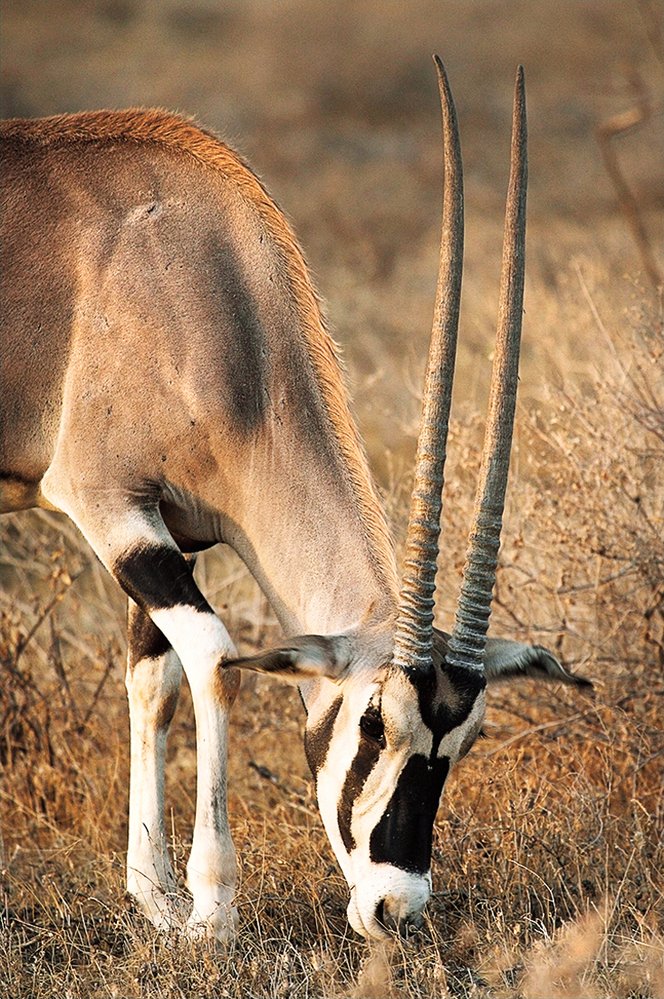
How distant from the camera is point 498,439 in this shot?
12.9ft

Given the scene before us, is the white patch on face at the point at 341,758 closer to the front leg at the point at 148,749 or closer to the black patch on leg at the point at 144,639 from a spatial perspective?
the front leg at the point at 148,749

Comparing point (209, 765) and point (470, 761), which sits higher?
point (209, 765)

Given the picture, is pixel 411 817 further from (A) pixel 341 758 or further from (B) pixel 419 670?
(B) pixel 419 670

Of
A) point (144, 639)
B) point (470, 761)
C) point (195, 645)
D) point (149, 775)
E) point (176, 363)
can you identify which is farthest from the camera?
point (470, 761)

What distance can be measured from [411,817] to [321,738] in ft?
1.19

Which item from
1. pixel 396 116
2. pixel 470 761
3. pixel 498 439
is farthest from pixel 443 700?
pixel 396 116

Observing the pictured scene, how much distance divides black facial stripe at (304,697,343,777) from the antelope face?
0.29ft

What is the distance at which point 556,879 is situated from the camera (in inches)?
183

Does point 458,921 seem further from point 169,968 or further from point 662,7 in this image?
point 662,7

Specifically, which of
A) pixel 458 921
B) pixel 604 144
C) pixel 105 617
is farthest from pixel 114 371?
pixel 604 144

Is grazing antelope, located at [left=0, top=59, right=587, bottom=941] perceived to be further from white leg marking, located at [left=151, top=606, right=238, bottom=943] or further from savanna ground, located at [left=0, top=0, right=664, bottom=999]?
savanna ground, located at [left=0, top=0, right=664, bottom=999]

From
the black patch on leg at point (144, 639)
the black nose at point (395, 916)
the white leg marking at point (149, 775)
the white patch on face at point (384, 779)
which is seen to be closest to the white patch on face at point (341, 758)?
the white patch on face at point (384, 779)

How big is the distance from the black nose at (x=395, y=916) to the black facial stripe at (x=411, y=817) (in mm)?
102

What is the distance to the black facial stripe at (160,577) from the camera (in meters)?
4.32
